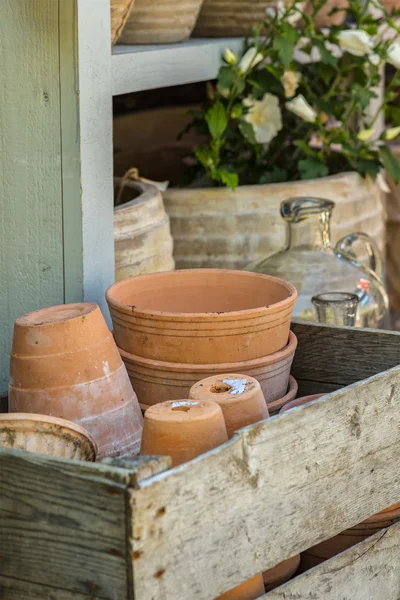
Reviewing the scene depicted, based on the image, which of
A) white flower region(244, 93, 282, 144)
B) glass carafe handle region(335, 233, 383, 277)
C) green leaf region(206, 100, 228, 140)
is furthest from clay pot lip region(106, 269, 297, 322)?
white flower region(244, 93, 282, 144)

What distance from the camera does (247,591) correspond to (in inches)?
37.9

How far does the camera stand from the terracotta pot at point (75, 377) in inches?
41.8

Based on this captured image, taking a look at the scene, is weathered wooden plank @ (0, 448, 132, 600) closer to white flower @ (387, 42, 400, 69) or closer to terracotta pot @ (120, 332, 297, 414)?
terracotta pot @ (120, 332, 297, 414)

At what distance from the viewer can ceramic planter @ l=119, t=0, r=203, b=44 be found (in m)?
1.69

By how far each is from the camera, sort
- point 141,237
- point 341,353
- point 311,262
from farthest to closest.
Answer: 1. point 311,262
2. point 141,237
3. point 341,353

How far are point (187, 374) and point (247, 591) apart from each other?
0.27m

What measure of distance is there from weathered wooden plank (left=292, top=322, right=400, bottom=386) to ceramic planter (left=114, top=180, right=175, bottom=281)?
29 centimetres

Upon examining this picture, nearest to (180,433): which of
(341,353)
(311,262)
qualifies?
(341,353)

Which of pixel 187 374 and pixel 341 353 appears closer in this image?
pixel 187 374

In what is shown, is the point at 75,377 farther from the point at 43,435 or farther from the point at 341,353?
the point at 341,353

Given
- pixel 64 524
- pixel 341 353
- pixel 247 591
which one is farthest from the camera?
pixel 341 353

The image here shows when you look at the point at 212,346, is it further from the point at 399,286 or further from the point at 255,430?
the point at 399,286

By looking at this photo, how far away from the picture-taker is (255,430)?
2.96 feet

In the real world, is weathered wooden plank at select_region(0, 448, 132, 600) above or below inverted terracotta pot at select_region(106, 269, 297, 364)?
below
